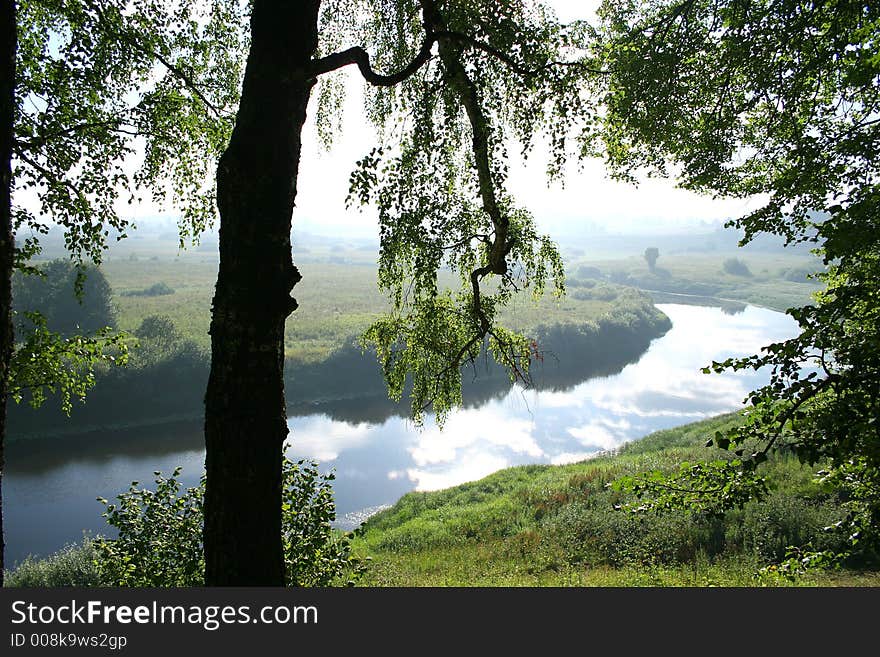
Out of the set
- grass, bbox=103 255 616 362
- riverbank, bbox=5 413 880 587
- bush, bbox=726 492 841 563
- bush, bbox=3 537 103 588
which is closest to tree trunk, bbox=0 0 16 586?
riverbank, bbox=5 413 880 587

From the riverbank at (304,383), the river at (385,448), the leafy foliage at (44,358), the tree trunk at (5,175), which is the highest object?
the tree trunk at (5,175)

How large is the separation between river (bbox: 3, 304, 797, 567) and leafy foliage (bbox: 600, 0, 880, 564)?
1586 cm

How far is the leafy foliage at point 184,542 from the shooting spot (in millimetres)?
6434

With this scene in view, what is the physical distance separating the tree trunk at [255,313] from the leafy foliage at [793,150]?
3316 millimetres

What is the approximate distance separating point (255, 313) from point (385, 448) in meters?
27.3

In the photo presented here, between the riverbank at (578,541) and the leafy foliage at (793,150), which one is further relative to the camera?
the riverbank at (578,541)

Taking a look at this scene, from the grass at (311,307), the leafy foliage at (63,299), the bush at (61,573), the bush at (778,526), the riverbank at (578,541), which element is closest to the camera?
the riverbank at (578,541)

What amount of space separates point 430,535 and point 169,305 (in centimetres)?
5458

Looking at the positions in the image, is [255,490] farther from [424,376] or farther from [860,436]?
[860,436]

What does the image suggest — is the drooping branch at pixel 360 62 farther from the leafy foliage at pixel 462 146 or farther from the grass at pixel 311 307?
the grass at pixel 311 307

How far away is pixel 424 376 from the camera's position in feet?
22.8

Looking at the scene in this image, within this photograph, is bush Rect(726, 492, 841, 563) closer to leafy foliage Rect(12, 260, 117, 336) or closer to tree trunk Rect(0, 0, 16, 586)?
tree trunk Rect(0, 0, 16, 586)

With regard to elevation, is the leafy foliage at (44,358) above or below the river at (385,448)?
above

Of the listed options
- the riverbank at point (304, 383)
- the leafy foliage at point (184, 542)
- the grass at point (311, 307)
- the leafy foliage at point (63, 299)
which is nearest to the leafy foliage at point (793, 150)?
the leafy foliage at point (184, 542)
